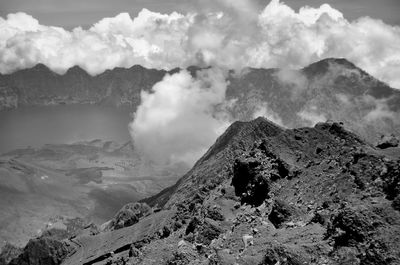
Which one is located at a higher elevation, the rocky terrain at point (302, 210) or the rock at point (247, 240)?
the rocky terrain at point (302, 210)

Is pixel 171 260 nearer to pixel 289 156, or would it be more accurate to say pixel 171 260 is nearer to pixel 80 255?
pixel 289 156

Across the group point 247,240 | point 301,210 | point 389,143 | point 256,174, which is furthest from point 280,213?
point 389,143

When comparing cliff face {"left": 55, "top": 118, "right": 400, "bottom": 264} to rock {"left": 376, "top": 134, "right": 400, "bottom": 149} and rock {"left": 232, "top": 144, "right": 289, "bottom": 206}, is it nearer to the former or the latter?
rock {"left": 232, "top": 144, "right": 289, "bottom": 206}

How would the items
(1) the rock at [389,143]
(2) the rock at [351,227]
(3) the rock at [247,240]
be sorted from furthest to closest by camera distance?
(1) the rock at [389,143], (3) the rock at [247,240], (2) the rock at [351,227]

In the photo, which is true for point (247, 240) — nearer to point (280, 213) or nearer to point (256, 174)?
point (280, 213)

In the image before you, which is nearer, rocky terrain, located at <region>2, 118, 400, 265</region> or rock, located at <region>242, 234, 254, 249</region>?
rocky terrain, located at <region>2, 118, 400, 265</region>

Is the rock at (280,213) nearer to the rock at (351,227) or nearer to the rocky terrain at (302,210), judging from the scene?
the rocky terrain at (302,210)

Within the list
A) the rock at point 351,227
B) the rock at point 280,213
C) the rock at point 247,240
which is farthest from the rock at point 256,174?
the rock at point 351,227

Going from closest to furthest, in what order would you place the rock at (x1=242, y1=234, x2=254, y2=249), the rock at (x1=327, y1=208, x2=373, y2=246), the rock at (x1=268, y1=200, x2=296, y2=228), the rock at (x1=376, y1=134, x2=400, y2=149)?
the rock at (x1=327, y1=208, x2=373, y2=246) < the rock at (x1=242, y1=234, x2=254, y2=249) < the rock at (x1=268, y1=200, x2=296, y2=228) < the rock at (x1=376, y1=134, x2=400, y2=149)

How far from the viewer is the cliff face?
138ft

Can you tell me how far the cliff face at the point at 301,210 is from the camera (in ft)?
138

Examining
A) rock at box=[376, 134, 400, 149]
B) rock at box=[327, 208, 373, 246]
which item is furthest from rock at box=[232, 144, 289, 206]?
rock at box=[327, 208, 373, 246]

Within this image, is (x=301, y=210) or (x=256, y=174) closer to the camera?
(x=301, y=210)

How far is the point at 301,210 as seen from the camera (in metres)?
62.8
